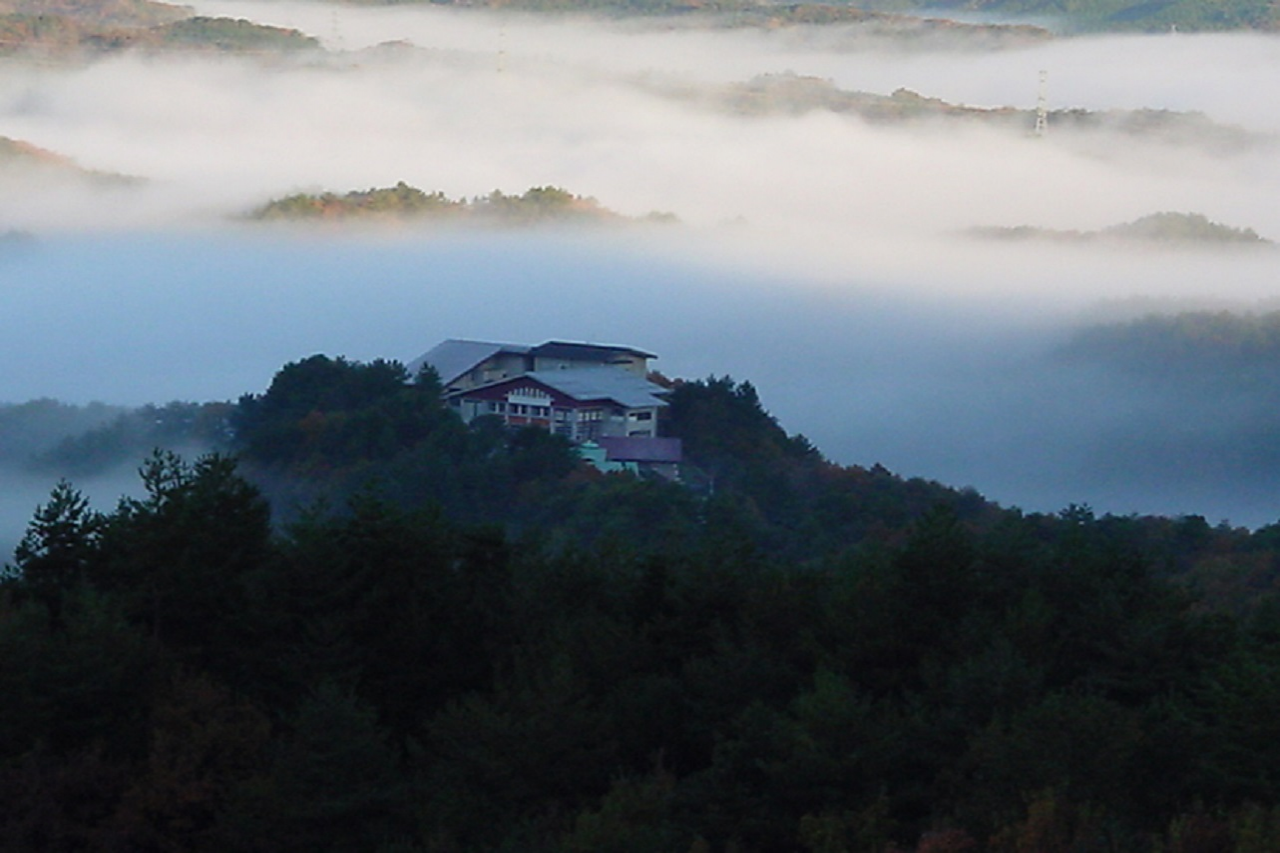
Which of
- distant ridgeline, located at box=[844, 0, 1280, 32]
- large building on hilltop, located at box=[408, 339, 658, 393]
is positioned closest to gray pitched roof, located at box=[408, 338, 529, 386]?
large building on hilltop, located at box=[408, 339, 658, 393]

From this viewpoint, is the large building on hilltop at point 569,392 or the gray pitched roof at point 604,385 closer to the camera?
the large building on hilltop at point 569,392

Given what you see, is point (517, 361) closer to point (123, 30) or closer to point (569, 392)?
point (569, 392)

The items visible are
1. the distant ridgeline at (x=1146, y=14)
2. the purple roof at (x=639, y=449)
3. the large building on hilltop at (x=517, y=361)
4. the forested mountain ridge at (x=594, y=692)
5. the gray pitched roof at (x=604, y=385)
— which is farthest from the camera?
the distant ridgeline at (x=1146, y=14)

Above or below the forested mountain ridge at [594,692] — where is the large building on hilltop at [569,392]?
above

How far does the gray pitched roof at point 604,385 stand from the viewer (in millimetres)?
29594

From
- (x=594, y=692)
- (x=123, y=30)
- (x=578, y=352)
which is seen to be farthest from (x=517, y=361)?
(x=123, y=30)

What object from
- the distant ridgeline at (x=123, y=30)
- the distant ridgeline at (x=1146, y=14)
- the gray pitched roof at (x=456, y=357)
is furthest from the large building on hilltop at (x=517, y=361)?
the distant ridgeline at (x=1146, y=14)

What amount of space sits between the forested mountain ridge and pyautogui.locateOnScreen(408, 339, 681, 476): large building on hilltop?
42.4 ft

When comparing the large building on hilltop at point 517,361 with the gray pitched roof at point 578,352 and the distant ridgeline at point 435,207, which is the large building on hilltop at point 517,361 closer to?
the gray pitched roof at point 578,352

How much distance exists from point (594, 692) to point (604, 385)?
18.3 meters

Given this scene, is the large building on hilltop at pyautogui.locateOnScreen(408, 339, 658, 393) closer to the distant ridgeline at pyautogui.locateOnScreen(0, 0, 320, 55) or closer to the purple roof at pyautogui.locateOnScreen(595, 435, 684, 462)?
the purple roof at pyautogui.locateOnScreen(595, 435, 684, 462)

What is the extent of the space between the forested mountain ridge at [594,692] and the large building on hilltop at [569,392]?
12918 millimetres

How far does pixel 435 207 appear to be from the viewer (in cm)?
5838

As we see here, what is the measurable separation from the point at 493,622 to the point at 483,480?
44.8 ft
